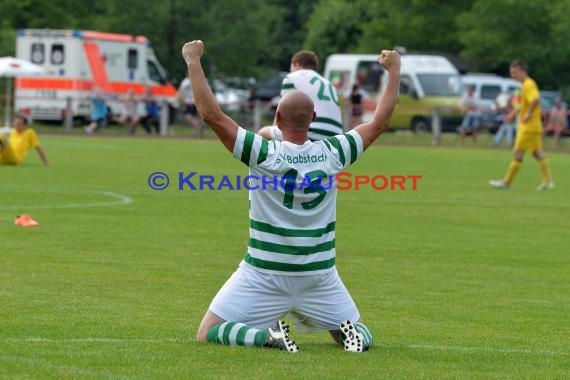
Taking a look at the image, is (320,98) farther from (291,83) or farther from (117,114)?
(117,114)

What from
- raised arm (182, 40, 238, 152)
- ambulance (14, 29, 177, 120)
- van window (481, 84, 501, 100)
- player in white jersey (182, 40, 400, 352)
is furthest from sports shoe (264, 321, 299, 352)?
van window (481, 84, 501, 100)

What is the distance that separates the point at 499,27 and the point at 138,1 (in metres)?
16.4

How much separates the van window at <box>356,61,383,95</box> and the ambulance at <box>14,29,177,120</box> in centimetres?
772

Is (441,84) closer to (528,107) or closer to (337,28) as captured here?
(337,28)

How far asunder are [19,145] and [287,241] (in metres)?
20.1

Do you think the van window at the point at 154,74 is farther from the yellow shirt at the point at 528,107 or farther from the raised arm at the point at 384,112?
the raised arm at the point at 384,112

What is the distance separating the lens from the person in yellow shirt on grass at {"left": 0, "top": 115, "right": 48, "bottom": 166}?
27.4 m

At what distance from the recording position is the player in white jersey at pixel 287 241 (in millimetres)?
8203

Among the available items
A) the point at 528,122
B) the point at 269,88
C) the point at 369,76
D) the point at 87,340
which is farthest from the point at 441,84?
the point at 87,340

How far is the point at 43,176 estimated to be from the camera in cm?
2467

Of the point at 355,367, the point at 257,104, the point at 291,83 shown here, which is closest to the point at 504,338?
the point at 355,367

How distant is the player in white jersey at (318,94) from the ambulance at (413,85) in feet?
105

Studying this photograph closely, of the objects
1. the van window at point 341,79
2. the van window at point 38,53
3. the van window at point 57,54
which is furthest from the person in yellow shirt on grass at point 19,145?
the van window at point 341,79

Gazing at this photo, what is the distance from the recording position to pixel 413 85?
52.9 metres
